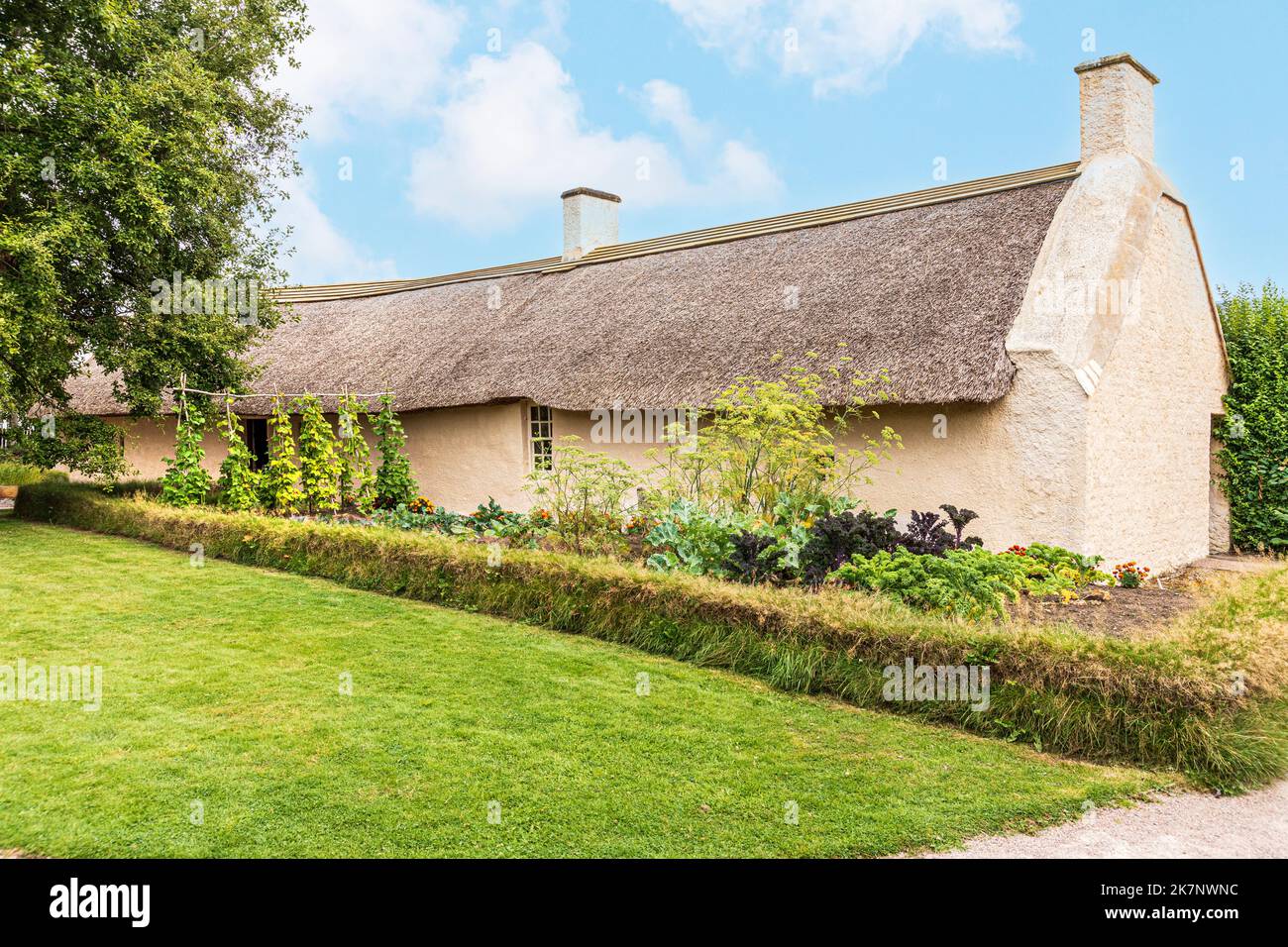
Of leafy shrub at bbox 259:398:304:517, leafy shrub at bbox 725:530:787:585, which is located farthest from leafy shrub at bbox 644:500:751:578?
leafy shrub at bbox 259:398:304:517

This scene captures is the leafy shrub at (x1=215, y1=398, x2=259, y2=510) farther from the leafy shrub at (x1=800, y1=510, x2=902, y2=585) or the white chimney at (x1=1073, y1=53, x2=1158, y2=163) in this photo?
the white chimney at (x1=1073, y1=53, x2=1158, y2=163)

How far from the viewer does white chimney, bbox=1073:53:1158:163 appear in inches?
467

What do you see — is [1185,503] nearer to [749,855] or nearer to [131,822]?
[749,855]

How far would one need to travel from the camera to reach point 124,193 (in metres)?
12.2

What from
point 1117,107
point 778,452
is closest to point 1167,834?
point 778,452

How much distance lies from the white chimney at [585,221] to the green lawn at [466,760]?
13208 millimetres

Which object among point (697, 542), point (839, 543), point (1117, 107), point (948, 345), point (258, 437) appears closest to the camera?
point (839, 543)

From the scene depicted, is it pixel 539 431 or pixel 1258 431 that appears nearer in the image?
pixel 1258 431

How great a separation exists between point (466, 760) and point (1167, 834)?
3.71 m

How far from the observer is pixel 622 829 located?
14.3 ft

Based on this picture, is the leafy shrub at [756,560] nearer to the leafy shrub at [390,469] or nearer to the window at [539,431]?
the window at [539,431]

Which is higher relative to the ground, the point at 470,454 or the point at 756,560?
the point at 470,454

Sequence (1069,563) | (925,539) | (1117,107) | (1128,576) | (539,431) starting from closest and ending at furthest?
(925,539)
(1069,563)
(1128,576)
(1117,107)
(539,431)

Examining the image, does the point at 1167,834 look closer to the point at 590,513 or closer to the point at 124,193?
the point at 590,513
